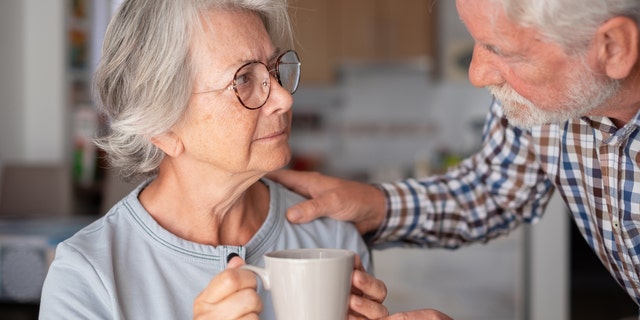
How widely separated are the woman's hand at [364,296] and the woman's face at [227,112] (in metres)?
0.27

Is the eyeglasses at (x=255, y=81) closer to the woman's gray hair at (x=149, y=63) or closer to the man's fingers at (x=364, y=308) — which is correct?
the woman's gray hair at (x=149, y=63)

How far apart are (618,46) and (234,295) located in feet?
2.12

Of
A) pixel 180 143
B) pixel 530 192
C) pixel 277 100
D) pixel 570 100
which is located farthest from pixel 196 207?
pixel 530 192

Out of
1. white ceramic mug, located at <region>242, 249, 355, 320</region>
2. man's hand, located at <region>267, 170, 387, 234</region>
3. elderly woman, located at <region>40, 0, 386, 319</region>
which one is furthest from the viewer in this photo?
man's hand, located at <region>267, 170, 387, 234</region>

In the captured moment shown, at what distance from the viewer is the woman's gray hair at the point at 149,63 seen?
1123mm

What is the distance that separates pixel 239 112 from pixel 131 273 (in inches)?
12.1

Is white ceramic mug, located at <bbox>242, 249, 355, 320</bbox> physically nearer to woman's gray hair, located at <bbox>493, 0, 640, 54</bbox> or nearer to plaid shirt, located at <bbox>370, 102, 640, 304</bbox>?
woman's gray hair, located at <bbox>493, 0, 640, 54</bbox>

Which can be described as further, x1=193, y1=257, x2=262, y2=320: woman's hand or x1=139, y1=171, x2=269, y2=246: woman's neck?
x1=139, y1=171, x2=269, y2=246: woman's neck

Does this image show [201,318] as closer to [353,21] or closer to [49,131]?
[49,131]

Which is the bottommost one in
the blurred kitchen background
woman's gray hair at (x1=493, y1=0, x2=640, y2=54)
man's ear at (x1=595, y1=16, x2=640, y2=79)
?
the blurred kitchen background

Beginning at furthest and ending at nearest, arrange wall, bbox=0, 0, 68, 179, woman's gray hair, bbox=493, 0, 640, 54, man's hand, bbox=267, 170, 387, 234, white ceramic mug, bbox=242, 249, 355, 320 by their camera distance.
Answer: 1. wall, bbox=0, 0, 68, 179
2. man's hand, bbox=267, 170, 387, 234
3. woman's gray hair, bbox=493, 0, 640, 54
4. white ceramic mug, bbox=242, 249, 355, 320

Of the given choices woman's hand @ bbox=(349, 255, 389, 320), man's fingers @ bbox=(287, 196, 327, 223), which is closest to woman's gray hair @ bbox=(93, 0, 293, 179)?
man's fingers @ bbox=(287, 196, 327, 223)

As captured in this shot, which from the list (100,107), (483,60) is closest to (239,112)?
(100,107)

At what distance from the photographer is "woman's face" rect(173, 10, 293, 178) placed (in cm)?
115
